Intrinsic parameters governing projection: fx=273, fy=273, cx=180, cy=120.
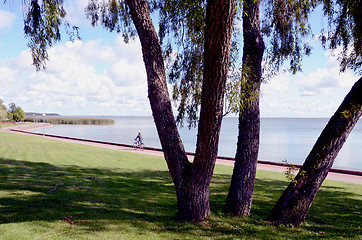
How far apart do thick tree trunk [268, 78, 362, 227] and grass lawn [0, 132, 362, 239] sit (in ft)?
1.00

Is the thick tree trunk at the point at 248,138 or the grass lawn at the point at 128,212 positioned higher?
the thick tree trunk at the point at 248,138

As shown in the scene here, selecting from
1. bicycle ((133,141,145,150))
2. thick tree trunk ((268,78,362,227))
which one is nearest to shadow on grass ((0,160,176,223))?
thick tree trunk ((268,78,362,227))

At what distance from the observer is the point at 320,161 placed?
183 inches

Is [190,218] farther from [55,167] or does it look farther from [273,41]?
[55,167]

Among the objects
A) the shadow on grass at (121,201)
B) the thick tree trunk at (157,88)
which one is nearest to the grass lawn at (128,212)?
the shadow on grass at (121,201)

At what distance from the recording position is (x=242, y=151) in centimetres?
527

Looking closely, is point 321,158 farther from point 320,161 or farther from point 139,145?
point 139,145

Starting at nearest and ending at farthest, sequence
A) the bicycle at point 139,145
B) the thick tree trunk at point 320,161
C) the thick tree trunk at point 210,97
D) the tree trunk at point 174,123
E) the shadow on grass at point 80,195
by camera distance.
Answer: the thick tree trunk at point 210,97 → the tree trunk at point 174,123 → the thick tree trunk at point 320,161 → the shadow on grass at point 80,195 → the bicycle at point 139,145

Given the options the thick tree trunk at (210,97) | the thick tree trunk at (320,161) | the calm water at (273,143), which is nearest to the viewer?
the thick tree trunk at (210,97)

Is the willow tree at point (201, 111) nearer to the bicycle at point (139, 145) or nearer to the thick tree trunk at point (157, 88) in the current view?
the thick tree trunk at point (157, 88)

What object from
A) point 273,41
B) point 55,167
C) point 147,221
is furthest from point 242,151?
point 55,167

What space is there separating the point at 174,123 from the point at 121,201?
2688mm

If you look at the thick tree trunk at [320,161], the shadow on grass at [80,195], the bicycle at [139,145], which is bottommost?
the shadow on grass at [80,195]

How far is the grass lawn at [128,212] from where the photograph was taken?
173 inches
